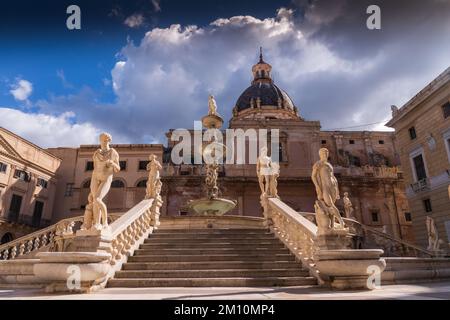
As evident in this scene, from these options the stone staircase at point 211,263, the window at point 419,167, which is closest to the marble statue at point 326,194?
the stone staircase at point 211,263

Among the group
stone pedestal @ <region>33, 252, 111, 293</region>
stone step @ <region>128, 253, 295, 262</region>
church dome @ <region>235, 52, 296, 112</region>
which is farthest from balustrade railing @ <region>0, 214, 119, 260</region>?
church dome @ <region>235, 52, 296, 112</region>

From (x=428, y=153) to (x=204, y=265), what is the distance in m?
21.1

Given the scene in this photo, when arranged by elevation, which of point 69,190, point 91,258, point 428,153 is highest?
point 69,190

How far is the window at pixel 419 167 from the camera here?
74.3ft

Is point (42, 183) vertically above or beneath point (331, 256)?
above

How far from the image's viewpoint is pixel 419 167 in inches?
913

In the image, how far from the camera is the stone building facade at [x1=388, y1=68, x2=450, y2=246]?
66.3 ft

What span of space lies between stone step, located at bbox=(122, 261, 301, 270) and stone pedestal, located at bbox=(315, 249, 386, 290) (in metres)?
1.51

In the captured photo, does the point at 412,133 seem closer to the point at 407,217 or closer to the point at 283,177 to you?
the point at 407,217

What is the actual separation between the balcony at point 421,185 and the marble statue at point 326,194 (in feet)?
61.6

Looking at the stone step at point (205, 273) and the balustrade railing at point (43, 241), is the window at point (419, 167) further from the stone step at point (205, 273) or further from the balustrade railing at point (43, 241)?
the balustrade railing at point (43, 241)

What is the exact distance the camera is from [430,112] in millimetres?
21781

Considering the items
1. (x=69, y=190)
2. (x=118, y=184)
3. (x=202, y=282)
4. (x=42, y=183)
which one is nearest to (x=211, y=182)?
(x=202, y=282)
